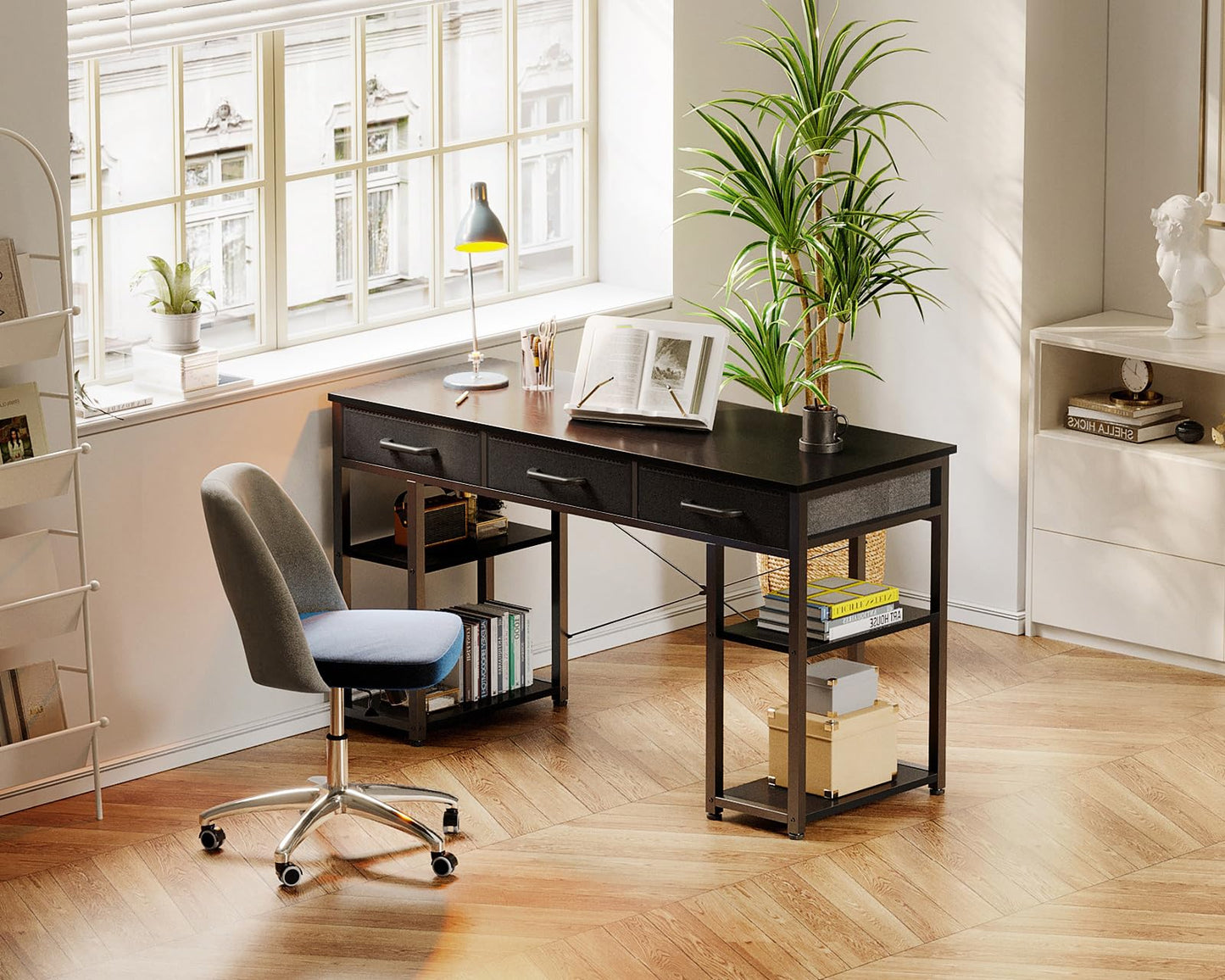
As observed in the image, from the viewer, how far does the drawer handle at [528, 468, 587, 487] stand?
4820 mm

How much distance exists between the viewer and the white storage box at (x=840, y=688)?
4.77 meters

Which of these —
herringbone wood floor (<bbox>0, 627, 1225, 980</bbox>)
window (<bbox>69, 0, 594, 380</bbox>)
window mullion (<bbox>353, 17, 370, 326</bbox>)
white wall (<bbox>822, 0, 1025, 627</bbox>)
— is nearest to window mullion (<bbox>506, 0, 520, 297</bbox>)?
window (<bbox>69, 0, 594, 380</bbox>)

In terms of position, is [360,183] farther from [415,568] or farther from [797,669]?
[797,669]

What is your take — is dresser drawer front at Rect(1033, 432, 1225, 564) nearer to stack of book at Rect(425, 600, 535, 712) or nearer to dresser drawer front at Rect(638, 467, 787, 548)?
stack of book at Rect(425, 600, 535, 712)

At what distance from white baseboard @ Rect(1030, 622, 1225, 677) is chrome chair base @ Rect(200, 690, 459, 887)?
2.27 m

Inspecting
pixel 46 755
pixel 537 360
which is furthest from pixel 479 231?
pixel 46 755

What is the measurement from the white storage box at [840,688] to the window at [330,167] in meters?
1.81

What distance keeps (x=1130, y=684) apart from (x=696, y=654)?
127 centimetres

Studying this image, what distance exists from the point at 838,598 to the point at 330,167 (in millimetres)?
1930

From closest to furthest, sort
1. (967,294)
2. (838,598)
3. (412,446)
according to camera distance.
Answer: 1. (838,598)
2. (412,446)
3. (967,294)

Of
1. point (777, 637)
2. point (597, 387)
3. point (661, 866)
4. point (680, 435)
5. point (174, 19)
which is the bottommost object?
point (661, 866)

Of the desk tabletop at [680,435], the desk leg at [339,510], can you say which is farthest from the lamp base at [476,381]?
the desk leg at [339,510]

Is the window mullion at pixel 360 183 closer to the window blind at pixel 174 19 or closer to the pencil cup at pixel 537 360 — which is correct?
the window blind at pixel 174 19

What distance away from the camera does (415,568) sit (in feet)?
17.3
